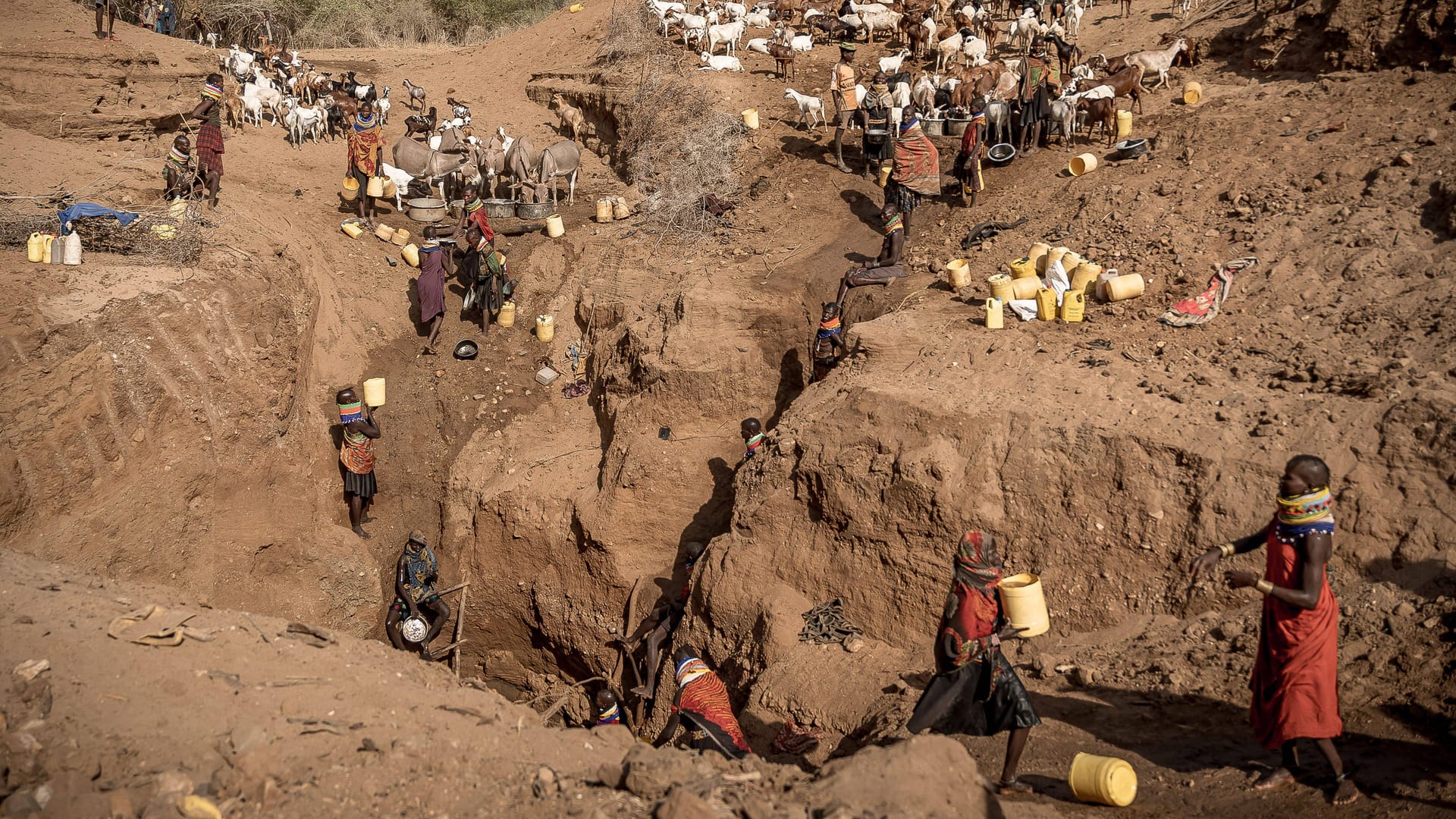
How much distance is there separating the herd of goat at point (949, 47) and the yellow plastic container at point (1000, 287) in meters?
4.14

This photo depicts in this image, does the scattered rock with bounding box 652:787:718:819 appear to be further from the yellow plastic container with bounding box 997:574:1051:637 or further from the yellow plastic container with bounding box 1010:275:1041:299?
the yellow plastic container with bounding box 1010:275:1041:299

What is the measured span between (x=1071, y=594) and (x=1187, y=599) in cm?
77

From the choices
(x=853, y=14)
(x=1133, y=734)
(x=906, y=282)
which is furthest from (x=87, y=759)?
(x=853, y=14)

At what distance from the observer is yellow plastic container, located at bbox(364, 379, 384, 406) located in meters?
11.4

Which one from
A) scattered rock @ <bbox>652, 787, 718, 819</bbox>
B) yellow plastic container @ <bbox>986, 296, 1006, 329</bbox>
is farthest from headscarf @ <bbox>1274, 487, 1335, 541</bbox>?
yellow plastic container @ <bbox>986, 296, 1006, 329</bbox>

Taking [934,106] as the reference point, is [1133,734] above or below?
below

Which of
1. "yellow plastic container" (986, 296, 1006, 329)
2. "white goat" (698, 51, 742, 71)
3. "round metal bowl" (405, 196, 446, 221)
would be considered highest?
"white goat" (698, 51, 742, 71)

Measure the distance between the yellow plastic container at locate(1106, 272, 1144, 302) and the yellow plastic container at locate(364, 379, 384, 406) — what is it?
7.78 m

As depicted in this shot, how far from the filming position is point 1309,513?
4664mm

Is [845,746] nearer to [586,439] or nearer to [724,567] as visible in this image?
[724,567]

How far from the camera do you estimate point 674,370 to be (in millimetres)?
10812

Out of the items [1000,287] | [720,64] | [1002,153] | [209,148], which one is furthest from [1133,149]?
[209,148]

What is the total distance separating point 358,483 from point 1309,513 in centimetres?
915

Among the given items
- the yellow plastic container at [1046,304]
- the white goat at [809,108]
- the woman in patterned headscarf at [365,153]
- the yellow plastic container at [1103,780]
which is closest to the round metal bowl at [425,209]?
the woman in patterned headscarf at [365,153]
